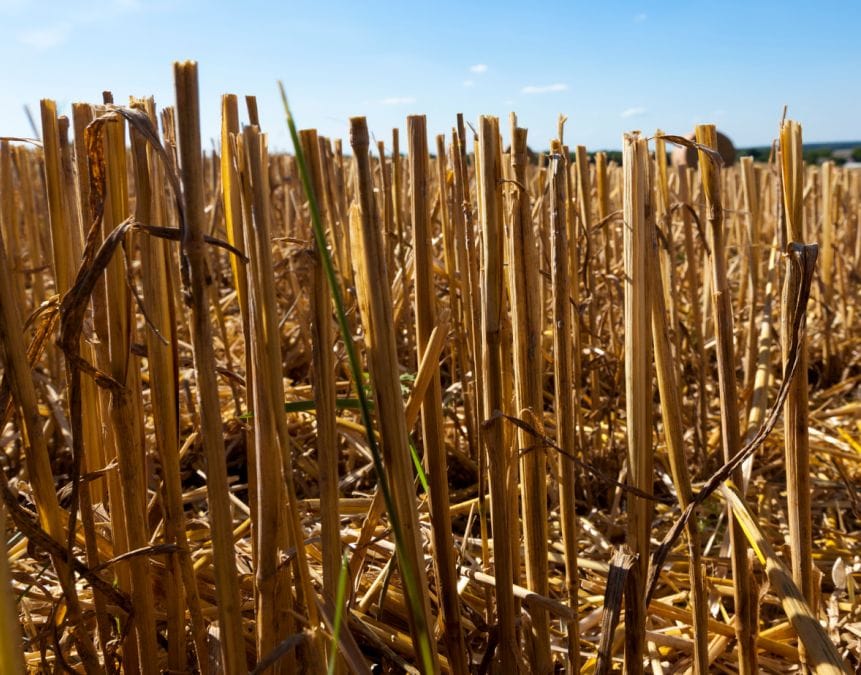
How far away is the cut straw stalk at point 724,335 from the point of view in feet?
2.26

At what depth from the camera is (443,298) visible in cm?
199

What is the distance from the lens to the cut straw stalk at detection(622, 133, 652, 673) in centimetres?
66

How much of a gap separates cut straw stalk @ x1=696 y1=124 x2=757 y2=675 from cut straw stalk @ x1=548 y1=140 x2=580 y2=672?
0.43ft

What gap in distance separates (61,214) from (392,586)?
577 mm

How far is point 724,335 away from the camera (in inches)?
27.8

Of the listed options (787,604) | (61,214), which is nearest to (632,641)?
(787,604)

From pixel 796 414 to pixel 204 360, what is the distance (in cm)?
57

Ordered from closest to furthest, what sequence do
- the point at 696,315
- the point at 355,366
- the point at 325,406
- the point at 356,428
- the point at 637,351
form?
1. the point at 355,366
2. the point at 325,406
3. the point at 637,351
4. the point at 356,428
5. the point at 696,315

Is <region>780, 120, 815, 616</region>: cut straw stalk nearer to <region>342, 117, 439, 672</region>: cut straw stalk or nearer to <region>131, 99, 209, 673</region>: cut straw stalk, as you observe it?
<region>342, 117, 439, 672</region>: cut straw stalk

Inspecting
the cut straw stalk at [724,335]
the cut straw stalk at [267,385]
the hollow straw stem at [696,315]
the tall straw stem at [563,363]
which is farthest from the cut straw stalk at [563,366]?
the hollow straw stem at [696,315]

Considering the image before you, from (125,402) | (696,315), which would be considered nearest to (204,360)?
(125,402)

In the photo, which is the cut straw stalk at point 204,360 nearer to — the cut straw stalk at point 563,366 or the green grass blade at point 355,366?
the green grass blade at point 355,366

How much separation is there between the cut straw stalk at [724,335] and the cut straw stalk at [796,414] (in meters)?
0.06

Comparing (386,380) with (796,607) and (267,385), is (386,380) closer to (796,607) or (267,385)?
(267,385)
